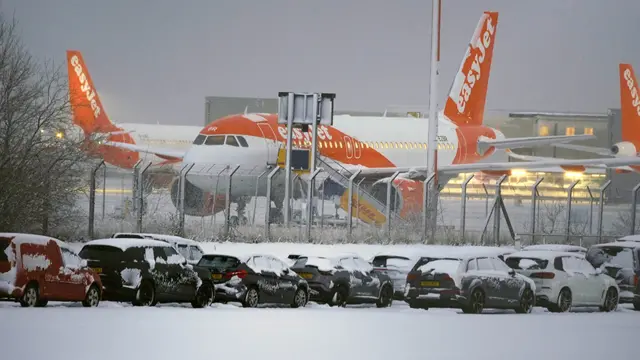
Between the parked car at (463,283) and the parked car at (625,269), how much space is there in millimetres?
3513

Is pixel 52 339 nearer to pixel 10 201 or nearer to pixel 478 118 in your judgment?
pixel 10 201

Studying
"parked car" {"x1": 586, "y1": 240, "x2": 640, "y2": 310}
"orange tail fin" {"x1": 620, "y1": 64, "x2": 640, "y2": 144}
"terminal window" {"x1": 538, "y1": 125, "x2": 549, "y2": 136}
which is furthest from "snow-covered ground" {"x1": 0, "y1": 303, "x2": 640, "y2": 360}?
"terminal window" {"x1": 538, "y1": 125, "x2": 549, "y2": 136}

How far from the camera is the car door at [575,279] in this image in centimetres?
2717

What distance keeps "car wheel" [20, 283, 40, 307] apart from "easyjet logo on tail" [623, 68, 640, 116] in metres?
56.1

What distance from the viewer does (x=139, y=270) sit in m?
23.7

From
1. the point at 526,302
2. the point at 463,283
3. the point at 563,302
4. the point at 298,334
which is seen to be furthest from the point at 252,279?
the point at 563,302

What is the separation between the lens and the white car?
26.9m

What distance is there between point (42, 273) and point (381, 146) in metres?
36.9

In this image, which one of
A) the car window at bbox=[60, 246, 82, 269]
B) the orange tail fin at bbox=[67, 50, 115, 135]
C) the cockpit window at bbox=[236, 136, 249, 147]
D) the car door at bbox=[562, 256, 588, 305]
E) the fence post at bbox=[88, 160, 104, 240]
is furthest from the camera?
the orange tail fin at bbox=[67, 50, 115, 135]

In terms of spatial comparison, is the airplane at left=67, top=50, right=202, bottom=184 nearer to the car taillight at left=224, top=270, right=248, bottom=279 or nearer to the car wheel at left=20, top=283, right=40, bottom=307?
the car taillight at left=224, top=270, right=248, bottom=279

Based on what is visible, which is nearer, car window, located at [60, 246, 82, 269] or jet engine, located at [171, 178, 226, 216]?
car window, located at [60, 246, 82, 269]

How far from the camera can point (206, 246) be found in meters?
34.2

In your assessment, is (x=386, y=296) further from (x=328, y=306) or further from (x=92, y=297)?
(x=92, y=297)

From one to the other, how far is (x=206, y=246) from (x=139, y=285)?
1058 centimetres
